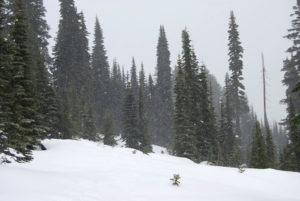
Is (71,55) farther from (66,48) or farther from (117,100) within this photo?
(117,100)

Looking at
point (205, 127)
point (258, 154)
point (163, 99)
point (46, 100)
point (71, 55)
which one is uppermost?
point (71, 55)

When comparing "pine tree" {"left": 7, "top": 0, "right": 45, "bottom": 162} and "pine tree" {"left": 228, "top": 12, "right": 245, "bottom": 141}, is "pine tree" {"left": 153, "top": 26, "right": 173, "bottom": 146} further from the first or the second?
"pine tree" {"left": 7, "top": 0, "right": 45, "bottom": 162}

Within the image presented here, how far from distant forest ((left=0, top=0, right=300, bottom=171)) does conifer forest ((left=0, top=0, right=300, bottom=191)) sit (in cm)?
7

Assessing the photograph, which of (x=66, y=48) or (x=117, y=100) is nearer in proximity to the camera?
(x=66, y=48)

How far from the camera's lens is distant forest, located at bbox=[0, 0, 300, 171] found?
1321 cm

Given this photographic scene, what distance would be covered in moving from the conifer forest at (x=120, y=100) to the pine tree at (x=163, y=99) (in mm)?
206

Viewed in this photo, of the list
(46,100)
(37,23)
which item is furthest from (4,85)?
(37,23)

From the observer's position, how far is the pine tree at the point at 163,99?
50.7 metres

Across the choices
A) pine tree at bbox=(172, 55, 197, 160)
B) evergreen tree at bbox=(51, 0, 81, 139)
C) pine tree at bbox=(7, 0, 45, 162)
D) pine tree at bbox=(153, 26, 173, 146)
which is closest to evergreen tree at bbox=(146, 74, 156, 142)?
pine tree at bbox=(153, 26, 173, 146)

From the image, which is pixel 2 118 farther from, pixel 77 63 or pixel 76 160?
pixel 77 63

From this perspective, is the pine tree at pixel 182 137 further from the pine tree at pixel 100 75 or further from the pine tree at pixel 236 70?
the pine tree at pixel 100 75

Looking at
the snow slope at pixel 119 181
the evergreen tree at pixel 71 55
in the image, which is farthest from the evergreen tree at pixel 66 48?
the snow slope at pixel 119 181

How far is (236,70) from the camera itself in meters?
40.8

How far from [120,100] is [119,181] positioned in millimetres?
48459
